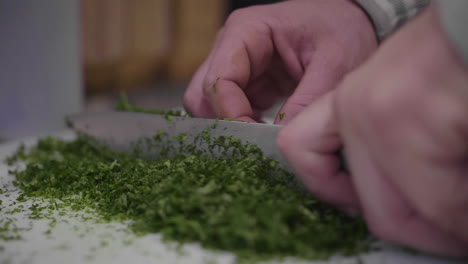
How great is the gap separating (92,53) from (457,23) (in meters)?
3.98

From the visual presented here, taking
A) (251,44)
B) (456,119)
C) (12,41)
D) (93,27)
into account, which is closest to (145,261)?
(456,119)

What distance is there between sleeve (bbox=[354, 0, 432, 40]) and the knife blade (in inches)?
23.7

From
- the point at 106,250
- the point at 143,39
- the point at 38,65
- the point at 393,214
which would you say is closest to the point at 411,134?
the point at 393,214

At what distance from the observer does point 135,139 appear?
4.97ft

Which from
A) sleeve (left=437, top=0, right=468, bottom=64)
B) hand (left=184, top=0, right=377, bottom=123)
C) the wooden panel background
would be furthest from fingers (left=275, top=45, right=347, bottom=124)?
the wooden panel background

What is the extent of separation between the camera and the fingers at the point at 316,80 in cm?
121

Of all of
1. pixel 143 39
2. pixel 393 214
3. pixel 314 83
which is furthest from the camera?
pixel 143 39

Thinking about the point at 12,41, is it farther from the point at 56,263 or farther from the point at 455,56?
the point at 455,56

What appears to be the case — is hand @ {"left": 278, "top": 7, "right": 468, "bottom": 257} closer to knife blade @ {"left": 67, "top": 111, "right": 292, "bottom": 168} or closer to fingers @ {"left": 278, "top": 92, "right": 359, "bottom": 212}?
fingers @ {"left": 278, "top": 92, "right": 359, "bottom": 212}

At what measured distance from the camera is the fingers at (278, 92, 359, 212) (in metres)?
0.80

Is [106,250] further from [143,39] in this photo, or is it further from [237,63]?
[143,39]

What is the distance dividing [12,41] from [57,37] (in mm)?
222

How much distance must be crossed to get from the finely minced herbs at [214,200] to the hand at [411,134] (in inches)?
4.8

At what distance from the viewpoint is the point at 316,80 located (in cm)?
125
